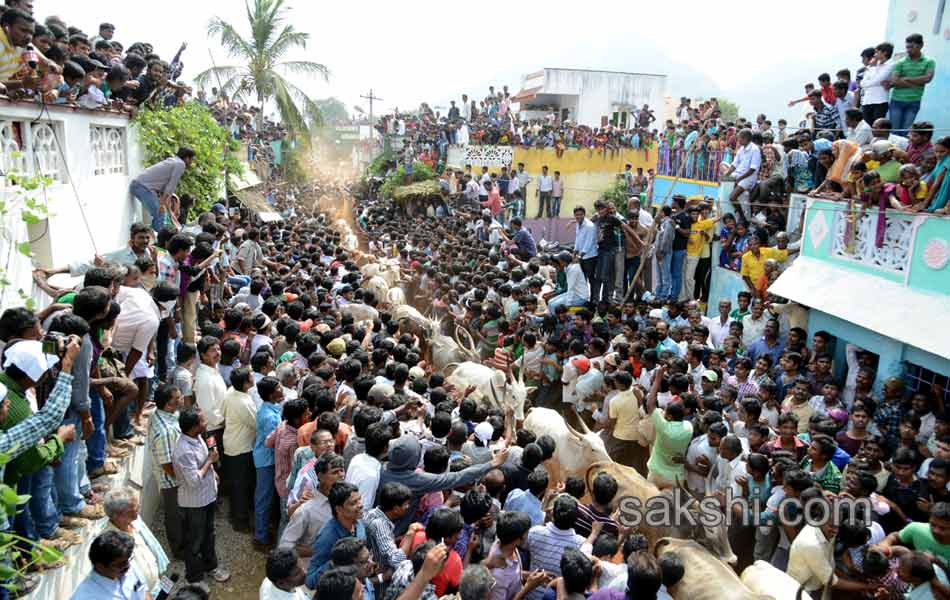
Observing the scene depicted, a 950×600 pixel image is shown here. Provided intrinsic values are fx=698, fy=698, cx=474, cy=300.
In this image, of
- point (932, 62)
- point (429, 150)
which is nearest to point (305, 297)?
point (932, 62)

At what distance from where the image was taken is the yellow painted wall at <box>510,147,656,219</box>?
22609 mm

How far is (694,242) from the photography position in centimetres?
1105

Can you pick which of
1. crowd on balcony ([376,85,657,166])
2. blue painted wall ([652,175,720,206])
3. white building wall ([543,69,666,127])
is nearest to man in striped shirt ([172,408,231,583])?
blue painted wall ([652,175,720,206])

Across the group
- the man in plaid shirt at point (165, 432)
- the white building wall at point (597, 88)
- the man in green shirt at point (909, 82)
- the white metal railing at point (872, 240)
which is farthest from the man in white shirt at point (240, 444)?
the white building wall at point (597, 88)

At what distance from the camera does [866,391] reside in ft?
22.8

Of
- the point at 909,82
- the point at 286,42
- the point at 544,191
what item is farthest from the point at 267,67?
the point at 909,82

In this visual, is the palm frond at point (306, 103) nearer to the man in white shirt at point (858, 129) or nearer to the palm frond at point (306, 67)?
the palm frond at point (306, 67)

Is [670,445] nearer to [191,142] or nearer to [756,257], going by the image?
[756,257]

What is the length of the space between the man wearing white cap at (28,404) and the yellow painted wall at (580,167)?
19.2 m

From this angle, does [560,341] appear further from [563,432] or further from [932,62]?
[932,62]

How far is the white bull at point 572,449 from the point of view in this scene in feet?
19.7

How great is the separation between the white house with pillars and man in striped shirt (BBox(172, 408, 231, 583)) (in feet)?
97.9

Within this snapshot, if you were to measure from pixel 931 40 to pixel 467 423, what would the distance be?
368 inches

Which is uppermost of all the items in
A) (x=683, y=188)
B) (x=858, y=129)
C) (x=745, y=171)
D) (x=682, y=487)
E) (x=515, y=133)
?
(x=515, y=133)
